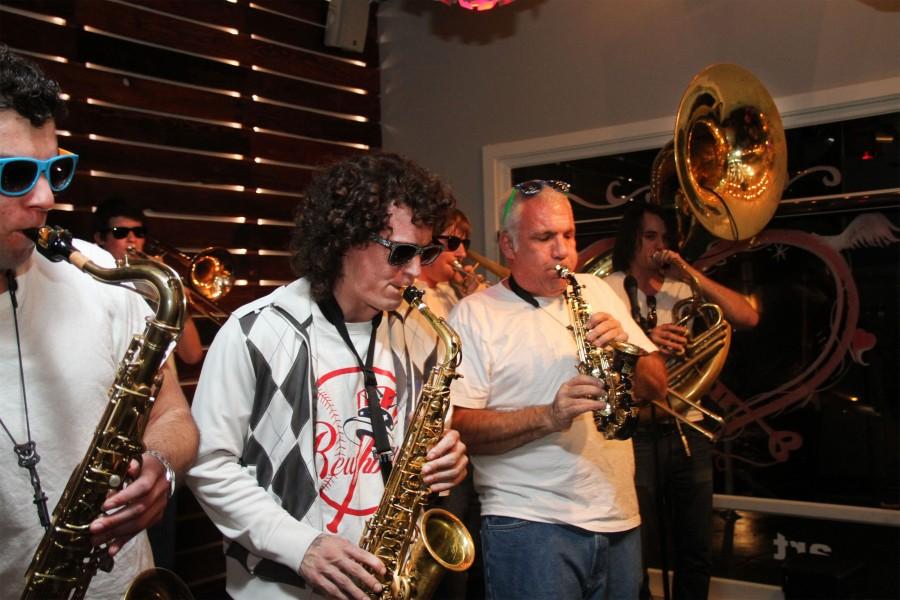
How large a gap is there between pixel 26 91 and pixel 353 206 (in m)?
0.89

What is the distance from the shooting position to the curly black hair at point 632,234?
4258 mm

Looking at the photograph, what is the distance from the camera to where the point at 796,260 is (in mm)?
4742

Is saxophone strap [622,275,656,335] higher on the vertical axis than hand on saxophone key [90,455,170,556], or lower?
higher

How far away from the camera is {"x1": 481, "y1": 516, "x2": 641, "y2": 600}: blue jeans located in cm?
270

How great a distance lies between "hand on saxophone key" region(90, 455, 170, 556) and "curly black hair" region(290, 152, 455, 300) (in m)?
0.72

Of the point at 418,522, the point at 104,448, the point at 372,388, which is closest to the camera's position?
the point at 104,448

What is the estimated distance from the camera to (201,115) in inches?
215

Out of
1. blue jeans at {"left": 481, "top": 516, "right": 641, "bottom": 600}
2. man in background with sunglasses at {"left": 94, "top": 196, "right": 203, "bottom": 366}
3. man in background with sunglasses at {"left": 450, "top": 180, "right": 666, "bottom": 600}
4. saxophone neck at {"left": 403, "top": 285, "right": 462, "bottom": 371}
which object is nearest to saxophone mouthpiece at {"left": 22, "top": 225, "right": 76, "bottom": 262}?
saxophone neck at {"left": 403, "top": 285, "right": 462, "bottom": 371}

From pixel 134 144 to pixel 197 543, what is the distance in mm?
2463

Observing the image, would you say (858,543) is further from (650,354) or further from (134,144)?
(134,144)

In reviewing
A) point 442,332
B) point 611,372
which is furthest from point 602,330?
point 442,332

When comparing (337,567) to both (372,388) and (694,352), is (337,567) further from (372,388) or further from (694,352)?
(694,352)

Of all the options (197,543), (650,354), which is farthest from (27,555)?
(197,543)

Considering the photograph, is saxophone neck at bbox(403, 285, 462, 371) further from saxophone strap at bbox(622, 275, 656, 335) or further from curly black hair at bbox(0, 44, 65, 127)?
saxophone strap at bbox(622, 275, 656, 335)
